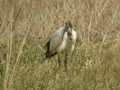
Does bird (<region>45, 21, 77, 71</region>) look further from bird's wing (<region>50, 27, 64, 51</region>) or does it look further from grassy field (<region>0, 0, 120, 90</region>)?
grassy field (<region>0, 0, 120, 90</region>)

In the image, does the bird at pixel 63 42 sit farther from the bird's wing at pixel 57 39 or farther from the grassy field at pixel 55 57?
the grassy field at pixel 55 57

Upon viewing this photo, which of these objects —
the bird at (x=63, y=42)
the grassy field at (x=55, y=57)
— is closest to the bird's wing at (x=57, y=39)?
the bird at (x=63, y=42)

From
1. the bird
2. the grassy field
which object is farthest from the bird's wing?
the grassy field

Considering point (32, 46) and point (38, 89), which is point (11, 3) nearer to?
point (38, 89)

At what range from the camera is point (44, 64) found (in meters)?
5.50

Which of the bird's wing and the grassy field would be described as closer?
the grassy field

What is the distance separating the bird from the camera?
218 inches

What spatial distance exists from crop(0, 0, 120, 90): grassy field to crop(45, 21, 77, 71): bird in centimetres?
14

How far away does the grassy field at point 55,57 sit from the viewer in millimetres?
3340

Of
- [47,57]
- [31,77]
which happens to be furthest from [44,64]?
[31,77]

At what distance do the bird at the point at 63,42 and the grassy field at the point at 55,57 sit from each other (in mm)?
135

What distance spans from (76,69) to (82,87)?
1.03 meters

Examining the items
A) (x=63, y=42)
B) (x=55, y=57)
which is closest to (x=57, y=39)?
(x=63, y=42)

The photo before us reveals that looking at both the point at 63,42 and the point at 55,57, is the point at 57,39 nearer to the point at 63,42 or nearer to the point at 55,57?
the point at 63,42
